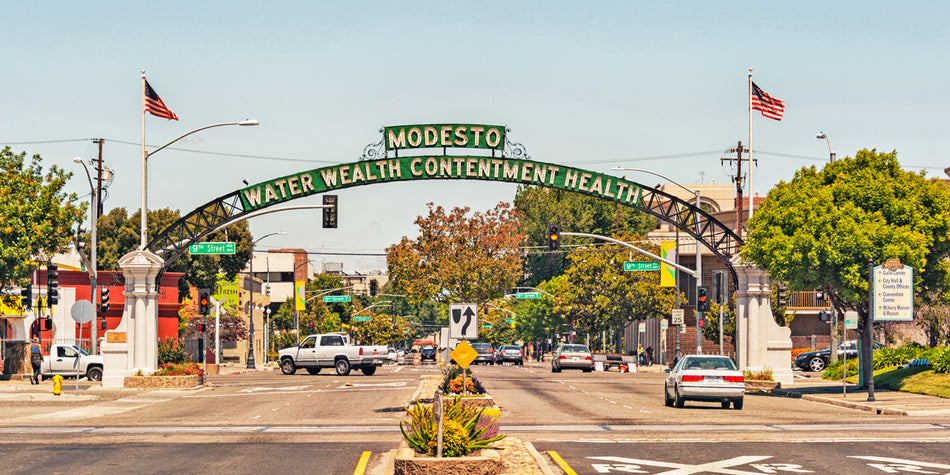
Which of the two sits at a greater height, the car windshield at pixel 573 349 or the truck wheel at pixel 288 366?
the car windshield at pixel 573 349

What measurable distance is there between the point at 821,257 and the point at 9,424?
23910 mm

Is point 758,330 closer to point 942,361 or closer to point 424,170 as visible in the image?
point 942,361

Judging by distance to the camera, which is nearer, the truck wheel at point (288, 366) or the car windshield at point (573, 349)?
the truck wheel at point (288, 366)

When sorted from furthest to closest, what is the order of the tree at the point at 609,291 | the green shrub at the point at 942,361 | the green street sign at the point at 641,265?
the tree at the point at 609,291
the green street sign at the point at 641,265
the green shrub at the point at 942,361

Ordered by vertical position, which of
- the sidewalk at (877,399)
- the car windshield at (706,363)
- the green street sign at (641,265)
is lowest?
the sidewalk at (877,399)

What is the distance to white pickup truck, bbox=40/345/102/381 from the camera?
1903 inches

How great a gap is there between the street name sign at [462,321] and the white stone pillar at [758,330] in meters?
23.8

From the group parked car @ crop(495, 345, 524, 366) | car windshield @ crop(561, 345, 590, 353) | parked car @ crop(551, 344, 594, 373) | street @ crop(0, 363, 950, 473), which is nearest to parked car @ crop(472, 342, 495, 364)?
parked car @ crop(495, 345, 524, 366)

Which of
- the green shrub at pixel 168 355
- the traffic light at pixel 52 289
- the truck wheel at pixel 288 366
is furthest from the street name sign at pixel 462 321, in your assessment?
the truck wheel at pixel 288 366

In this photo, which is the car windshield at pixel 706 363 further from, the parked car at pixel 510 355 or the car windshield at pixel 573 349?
the parked car at pixel 510 355

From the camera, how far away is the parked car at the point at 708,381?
92.2ft

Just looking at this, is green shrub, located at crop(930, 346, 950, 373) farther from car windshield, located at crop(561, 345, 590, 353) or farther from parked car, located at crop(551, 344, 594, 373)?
car windshield, located at crop(561, 345, 590, 353)

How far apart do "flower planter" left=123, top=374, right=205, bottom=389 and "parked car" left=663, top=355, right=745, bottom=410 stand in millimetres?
19806

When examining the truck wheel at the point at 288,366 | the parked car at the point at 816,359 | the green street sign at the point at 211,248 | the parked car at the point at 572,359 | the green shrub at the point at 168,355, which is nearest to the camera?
the green street sign at the point at 211,248
